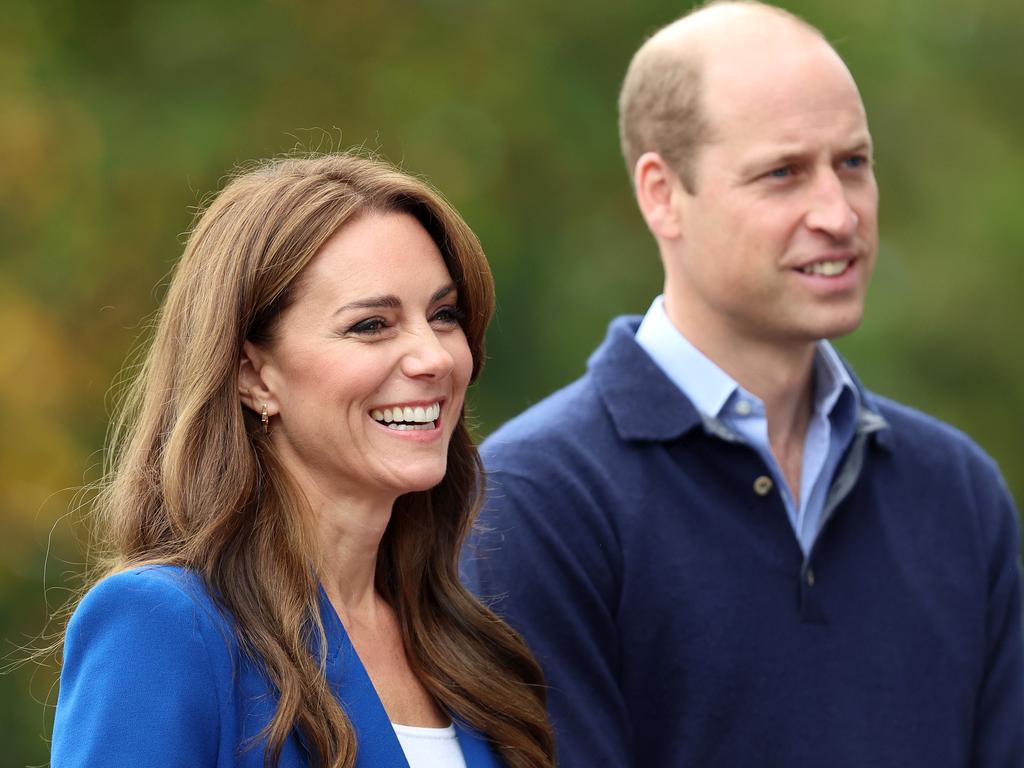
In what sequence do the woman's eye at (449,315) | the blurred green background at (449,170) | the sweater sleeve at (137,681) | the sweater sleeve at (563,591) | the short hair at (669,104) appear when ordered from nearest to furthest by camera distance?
the sweater sleeve at (137,681) → the woman's eye at (449,315) → the sweater sleeve at (563,591) → the short hair at (669,104) → the blurred green background at (449,170)

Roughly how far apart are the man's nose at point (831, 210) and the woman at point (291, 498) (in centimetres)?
86

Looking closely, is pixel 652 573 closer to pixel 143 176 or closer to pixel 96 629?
pixel 96 629

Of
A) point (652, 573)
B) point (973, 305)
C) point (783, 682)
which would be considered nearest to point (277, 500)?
point (652, 573)

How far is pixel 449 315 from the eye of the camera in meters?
2.63

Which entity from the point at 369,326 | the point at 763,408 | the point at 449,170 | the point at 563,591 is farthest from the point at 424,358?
the point at 449,170

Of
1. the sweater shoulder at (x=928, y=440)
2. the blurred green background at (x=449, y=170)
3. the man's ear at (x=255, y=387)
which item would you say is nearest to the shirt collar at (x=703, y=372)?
the sweater shoulder at (x=928, y=440)

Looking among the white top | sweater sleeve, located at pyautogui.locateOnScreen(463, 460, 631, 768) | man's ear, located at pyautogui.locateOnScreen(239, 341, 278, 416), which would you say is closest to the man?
sweater sleeve, located at pyautogui.locateOnScreen(463, 460, 631, 768)

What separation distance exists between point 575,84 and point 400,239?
513 centimetres

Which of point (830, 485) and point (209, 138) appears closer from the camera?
point (830, 485)

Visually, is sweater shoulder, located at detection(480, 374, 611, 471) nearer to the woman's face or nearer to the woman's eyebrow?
the woman's face

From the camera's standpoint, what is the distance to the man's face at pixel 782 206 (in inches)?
130

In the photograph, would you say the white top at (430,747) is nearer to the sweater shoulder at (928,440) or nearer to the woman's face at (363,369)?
the woman's face at (363,369)

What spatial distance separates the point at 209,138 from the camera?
6590mm

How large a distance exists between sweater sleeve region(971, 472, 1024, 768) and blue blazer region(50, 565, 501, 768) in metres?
1.52
